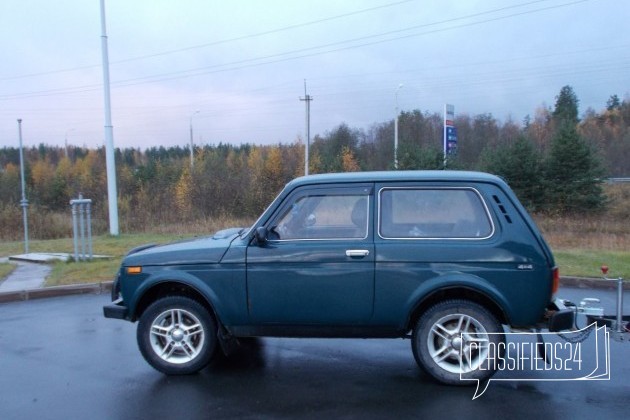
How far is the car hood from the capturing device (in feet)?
17.4

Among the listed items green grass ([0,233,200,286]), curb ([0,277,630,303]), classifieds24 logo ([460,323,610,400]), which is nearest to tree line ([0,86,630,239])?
green grass ([0,233,200,286])

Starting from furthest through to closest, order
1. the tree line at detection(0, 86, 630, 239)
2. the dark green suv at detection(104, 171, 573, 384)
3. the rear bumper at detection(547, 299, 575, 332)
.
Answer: the tree line at detection(0, 86, 630, 239) → the dark green suv at detection(104, 171, 573, 384) → the rear bumper at detection(547, 299, 575, 332)

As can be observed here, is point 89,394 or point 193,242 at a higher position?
point 193,242

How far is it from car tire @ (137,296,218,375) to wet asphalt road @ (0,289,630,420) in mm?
153

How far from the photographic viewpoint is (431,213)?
5.21 metres

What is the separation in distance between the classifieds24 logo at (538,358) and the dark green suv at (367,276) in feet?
0.10

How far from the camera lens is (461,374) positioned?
16.4 feet

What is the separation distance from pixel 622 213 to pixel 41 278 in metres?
28.2

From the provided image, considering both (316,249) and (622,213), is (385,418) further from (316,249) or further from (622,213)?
(622,213)

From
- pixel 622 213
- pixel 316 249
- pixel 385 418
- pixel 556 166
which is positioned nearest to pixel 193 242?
pixel 316 249

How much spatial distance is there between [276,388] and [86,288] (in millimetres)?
5839

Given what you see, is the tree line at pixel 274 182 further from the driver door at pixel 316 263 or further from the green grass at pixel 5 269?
the driver door at pixel 316 263

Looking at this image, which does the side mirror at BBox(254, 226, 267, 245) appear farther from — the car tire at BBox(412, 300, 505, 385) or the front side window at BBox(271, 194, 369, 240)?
the car tire at BBox(412, 300, 505, 385)

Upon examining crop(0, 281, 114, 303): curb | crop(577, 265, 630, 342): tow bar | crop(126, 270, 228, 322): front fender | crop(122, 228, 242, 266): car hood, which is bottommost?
crop(0, 281, 114, 303): curb
